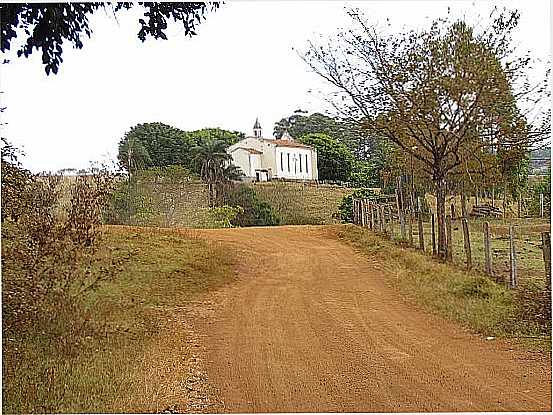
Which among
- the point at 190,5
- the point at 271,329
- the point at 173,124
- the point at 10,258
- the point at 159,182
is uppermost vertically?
the point at 190,5

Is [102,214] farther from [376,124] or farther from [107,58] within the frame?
[376,124]

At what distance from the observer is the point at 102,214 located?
11.3 ft

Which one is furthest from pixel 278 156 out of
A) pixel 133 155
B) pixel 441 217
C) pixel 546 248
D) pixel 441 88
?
pixel 546 248

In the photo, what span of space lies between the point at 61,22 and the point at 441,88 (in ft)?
8.04

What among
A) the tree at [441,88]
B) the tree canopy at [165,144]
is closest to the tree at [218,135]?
the tree canopy at [165,144]

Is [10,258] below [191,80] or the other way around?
below

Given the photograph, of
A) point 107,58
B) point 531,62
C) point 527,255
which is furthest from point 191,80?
point 527,255

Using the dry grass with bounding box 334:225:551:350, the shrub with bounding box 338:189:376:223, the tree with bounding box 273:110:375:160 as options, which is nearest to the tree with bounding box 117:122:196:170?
the tree with bounding box 273:110:375:160

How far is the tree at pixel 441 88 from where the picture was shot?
161 inches

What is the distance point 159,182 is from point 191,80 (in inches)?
82.7

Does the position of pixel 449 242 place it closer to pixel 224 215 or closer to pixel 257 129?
pixel 257 129

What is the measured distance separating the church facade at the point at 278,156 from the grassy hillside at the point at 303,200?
0.41 feet

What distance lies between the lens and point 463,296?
12.3ft

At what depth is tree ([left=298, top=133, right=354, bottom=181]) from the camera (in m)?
5.11
